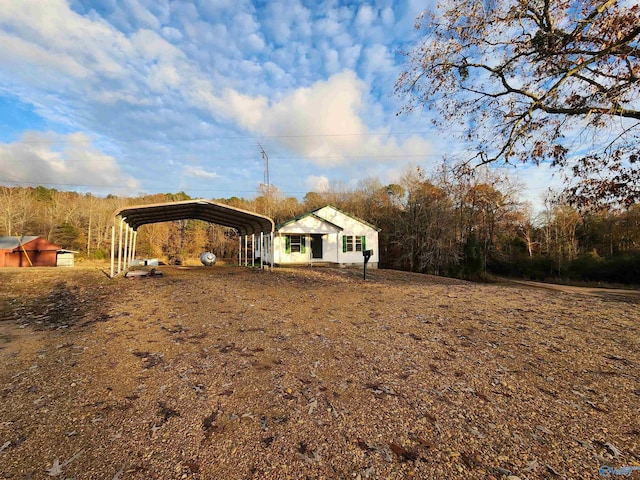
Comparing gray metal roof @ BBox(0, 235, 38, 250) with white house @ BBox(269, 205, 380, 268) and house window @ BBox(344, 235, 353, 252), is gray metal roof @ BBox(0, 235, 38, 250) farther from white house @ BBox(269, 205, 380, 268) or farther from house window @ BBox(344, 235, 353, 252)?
house window @ BBox(344, 235, 353, 252)

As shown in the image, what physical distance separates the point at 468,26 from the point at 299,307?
292 inches

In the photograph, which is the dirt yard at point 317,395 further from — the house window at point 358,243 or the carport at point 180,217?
the house window at point 358,243

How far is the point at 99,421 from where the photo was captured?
8.95 feet

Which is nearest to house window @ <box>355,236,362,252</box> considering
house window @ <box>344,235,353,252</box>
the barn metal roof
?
house window @ <box>344,235,353,252</box>

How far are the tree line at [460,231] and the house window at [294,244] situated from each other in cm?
1018

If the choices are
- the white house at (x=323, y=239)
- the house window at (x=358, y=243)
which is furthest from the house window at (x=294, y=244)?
the house window at (x=358, y=243)

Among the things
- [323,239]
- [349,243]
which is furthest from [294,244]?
[349,243]

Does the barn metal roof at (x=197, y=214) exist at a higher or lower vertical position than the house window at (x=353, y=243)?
higher

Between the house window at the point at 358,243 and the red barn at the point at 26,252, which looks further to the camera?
the house window at the point at 358,243

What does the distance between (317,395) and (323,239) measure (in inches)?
733

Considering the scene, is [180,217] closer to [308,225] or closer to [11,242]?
[308,225]

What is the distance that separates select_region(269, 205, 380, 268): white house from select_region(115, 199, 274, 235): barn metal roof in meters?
2.58

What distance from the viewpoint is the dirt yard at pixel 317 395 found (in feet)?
7.36

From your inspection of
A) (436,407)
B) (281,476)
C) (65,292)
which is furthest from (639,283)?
(65,292)
